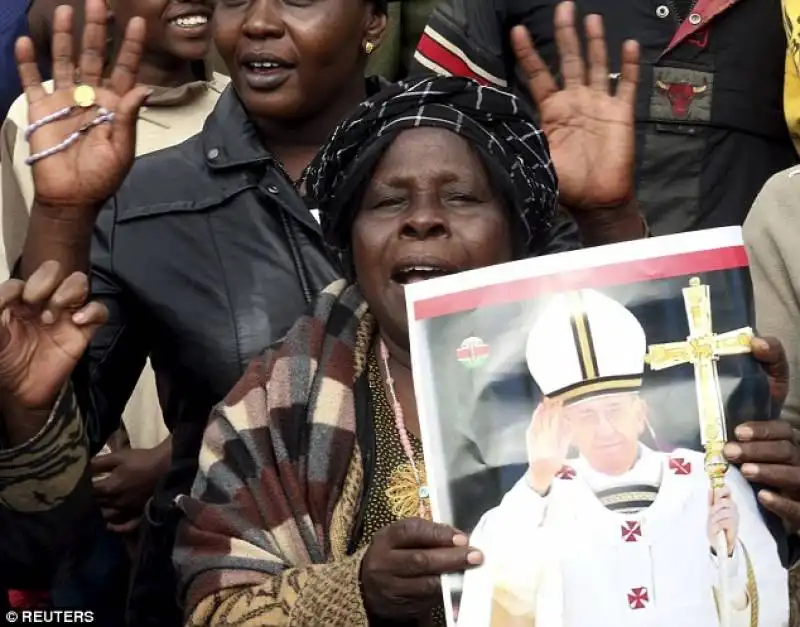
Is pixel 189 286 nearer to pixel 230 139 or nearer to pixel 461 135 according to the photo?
pixel 230 139

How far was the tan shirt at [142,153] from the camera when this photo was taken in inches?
134

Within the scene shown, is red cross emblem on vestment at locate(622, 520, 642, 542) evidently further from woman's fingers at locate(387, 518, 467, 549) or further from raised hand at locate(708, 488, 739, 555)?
woman's fingers at locate(387, 518, 467, 549)

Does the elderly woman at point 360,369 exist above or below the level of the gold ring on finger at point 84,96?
below

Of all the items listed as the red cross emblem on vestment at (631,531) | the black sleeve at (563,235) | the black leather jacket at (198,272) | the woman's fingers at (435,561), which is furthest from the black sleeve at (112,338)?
the red cross emblem on vestment at (631,531)

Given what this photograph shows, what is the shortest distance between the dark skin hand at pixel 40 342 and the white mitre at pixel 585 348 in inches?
30.1

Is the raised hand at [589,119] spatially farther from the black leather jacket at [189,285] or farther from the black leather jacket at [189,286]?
the black leather jacket at [189,286]

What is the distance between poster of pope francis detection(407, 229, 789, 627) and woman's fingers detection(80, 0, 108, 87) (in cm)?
82

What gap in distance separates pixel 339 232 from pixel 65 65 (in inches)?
20.8

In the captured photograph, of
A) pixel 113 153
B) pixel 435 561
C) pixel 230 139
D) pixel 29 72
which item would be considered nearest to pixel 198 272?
pixel 230 139

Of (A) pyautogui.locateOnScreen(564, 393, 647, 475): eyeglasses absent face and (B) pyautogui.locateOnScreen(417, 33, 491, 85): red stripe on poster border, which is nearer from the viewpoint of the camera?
(A) pyautogui.locateOnScreen(564, 393, 647, 475): eyeglasses absent face

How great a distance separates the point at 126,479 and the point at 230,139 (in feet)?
2.51

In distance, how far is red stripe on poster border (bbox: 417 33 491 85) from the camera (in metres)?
→ 3.51

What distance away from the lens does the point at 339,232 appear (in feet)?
8.34

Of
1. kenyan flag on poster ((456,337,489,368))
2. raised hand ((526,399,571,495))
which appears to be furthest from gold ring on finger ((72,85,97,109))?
raised hand ((526,399,571,495))
